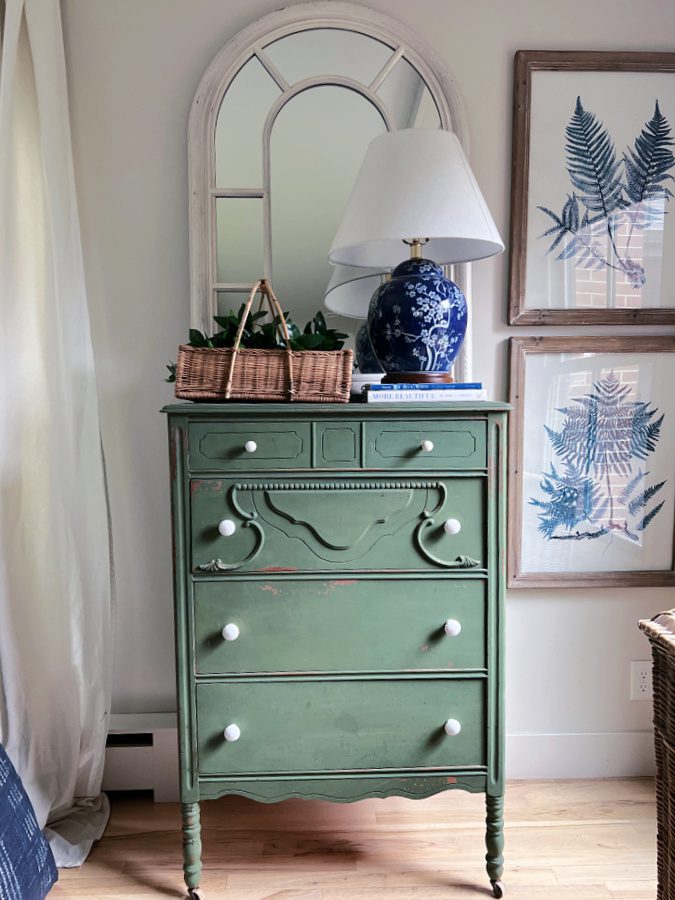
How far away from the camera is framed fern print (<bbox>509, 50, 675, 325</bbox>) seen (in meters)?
1.85

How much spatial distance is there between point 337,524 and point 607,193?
1199 millimetres

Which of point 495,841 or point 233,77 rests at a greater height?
point 233,77

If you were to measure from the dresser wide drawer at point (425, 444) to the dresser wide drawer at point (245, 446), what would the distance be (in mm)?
141

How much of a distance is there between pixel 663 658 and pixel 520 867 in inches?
31.3

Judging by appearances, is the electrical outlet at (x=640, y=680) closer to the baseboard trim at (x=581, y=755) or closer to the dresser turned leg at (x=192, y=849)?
the baseboard trim at (x=581, y=755)

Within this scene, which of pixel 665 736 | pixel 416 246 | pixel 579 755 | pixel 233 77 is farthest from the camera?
pixel 579 755

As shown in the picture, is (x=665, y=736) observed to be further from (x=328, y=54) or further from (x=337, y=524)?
(x=328, y=54)

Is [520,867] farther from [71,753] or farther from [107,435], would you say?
[107,435]

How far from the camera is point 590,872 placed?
5.35ft

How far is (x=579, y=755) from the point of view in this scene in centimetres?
202

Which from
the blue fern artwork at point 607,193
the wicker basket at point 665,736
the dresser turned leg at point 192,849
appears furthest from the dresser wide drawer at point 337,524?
the blue fern artwork at point 607,193

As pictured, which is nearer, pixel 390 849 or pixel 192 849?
pixel 192 849

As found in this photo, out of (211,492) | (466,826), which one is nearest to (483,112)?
(211,492)

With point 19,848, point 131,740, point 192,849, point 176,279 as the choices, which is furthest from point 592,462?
point 19,848
